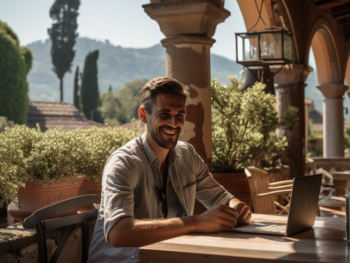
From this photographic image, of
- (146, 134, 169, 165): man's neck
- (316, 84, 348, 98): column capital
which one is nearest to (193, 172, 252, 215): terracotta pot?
(146, 134, 169, 165): man's neck

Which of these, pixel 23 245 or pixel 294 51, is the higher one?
pixel 294 51

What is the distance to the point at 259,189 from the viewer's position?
11.0 feet

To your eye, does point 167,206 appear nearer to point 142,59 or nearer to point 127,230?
point 127,230

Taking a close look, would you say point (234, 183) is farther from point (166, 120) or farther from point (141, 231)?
point (141, 231)

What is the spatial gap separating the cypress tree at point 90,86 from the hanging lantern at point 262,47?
31.6m

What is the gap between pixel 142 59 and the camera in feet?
422

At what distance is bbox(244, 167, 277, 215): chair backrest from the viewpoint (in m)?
3.16

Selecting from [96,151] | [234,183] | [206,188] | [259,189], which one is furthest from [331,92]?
[206,188]

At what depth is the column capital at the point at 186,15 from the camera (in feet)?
9.15

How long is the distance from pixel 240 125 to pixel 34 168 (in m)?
2.56

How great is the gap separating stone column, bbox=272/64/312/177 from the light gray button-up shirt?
3.97m

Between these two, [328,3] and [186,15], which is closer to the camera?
[186,15]

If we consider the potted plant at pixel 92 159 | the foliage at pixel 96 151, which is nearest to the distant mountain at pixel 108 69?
the foliage at pixel 96 151

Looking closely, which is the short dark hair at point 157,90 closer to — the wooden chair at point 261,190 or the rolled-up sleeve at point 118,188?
the rolled-up sleeve at point 118,188
